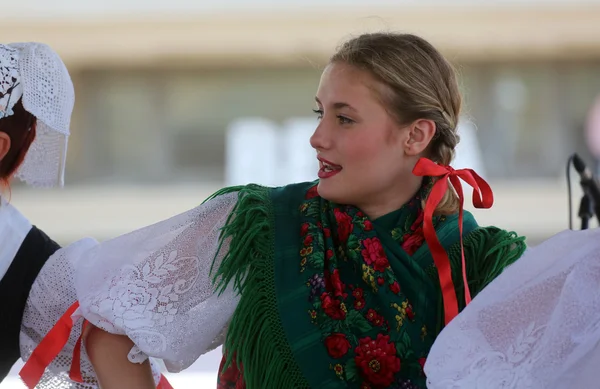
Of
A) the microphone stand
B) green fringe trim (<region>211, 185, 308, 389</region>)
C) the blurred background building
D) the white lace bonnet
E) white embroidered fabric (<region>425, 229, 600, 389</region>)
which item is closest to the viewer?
white embroidered fabric (<region>425, 229, 600, 389</region>)

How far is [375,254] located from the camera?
141cm

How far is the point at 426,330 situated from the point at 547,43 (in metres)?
6.59

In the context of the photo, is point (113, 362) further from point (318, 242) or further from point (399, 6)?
point (399, 6)

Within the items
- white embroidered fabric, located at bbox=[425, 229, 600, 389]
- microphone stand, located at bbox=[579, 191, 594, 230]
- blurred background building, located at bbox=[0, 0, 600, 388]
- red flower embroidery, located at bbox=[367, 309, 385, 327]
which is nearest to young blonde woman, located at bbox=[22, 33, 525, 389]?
red flower embroidery, located at bbox=[367, 309, 385, 327]

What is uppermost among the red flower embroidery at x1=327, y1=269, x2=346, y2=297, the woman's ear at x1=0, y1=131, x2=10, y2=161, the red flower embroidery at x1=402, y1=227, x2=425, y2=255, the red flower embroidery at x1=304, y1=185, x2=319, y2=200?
the woman's ear at x1=0, y1=131, x2=10, y2=161

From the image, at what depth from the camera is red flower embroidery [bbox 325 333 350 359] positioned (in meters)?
1.35

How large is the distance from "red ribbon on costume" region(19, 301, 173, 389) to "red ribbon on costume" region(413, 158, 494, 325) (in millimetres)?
570

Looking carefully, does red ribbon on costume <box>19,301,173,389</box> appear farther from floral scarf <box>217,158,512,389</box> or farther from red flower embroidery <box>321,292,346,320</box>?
red flower embroidery <box>321,292,346,320</box>

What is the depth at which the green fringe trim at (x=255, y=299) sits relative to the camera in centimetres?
134

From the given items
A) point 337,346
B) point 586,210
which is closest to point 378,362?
point 337,346

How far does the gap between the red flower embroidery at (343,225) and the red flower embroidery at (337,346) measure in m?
0.17

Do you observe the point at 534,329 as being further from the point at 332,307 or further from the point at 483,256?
the point at 332,307

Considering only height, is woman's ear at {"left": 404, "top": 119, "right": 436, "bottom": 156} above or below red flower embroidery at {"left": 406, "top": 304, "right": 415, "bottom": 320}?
above

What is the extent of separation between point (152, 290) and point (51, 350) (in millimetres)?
195
